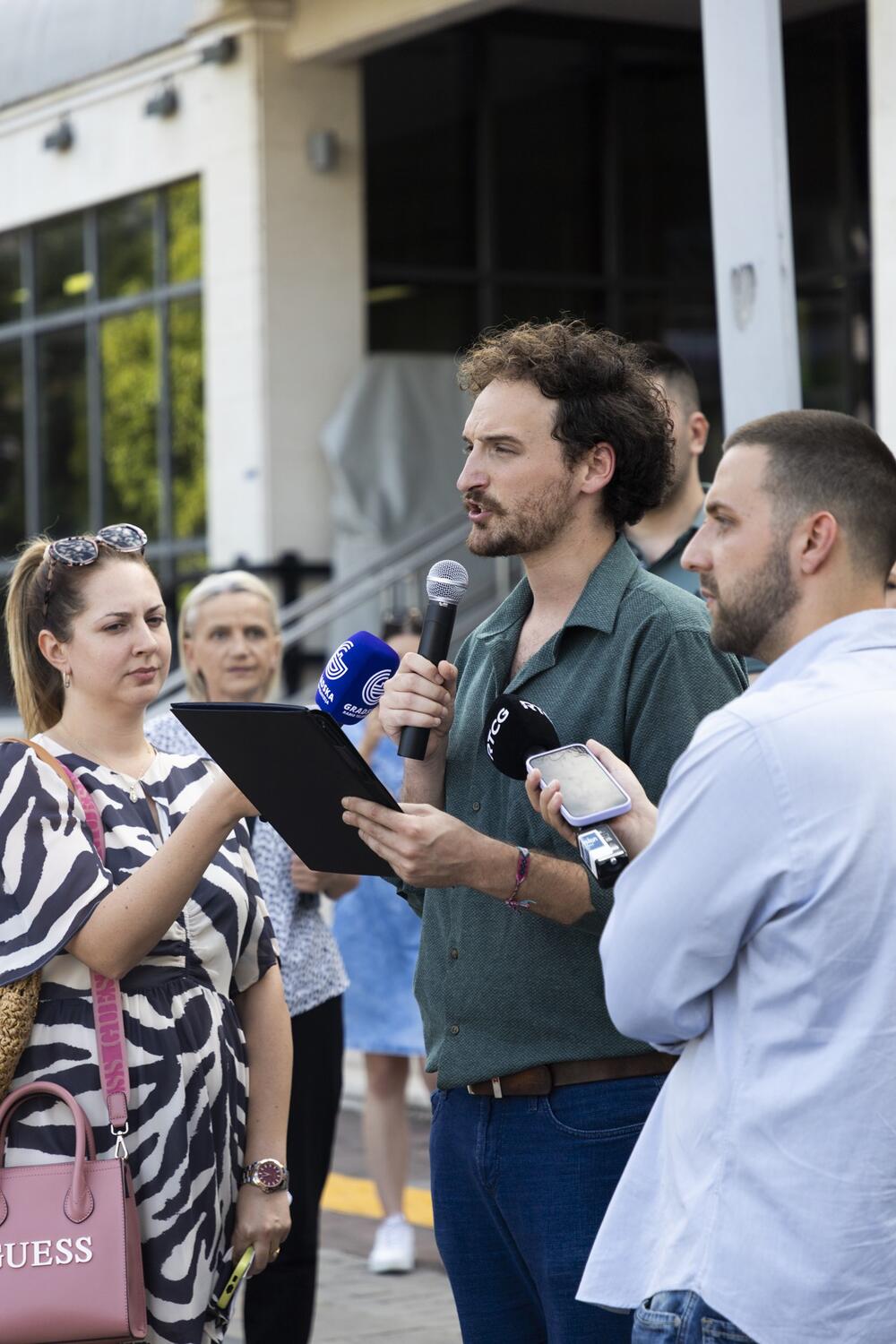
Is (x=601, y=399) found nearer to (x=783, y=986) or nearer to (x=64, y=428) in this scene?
(x=783, y=986)

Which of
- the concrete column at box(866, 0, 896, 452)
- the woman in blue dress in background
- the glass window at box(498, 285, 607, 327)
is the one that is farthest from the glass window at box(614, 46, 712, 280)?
the woman in blue dress in background

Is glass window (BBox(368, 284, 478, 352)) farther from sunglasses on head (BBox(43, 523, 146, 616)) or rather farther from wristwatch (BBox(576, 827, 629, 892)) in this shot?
wristwatch (BBox(576, 827, 629, 892))

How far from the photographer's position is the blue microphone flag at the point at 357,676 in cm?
315

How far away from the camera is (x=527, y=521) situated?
10.2 feet

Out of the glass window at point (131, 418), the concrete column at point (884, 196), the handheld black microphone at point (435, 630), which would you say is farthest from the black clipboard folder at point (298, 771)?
the glass window at point (131, 418)

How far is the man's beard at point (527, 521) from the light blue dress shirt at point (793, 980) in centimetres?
89

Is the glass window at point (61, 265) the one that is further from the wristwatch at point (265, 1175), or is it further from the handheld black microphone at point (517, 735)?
the handheld black microphone at point (517, 735)

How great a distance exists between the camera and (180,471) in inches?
547

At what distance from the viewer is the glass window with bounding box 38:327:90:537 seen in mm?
14906

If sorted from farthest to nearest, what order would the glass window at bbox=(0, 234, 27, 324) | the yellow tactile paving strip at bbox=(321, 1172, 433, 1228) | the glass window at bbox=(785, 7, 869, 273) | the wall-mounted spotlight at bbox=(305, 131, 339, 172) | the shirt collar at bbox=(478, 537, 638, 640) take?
the glass window at bbox=(0, 234, 27, 324)
the glass window at bbox=(785, 7, 869, 273)
the wall-mounted spotlight at bbox=(305, 131, 339, 172)
the yellow tactile paving strip at bbox=(321, 1172, 433, 1228)
the shirt collar at bbox=(478, 537, 638, 640)

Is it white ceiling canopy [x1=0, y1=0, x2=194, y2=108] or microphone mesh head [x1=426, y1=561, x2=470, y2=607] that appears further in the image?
white ceiling canopy [x1=0, y1=0, x2=194, y2=108]

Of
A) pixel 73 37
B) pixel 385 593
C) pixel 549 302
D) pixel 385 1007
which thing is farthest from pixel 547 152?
pixel 385 1007

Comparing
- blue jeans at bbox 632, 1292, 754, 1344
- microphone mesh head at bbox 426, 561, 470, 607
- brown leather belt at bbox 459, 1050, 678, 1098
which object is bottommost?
blue jeans at bbox 632, 1292, 754, 1344

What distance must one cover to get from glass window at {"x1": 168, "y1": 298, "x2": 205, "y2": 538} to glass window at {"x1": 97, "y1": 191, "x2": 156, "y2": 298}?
1.78ft
